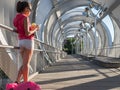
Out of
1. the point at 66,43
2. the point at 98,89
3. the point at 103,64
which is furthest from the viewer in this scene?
the point at 66,43

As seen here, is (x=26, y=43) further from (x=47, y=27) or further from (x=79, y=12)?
(x=79, y=12)

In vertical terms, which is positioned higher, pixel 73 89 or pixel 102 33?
pixel 102 33

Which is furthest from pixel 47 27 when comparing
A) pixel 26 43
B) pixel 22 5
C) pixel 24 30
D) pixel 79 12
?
pixel 22 5

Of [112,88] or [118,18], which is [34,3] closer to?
[112,88]

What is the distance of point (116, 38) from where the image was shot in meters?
34.0

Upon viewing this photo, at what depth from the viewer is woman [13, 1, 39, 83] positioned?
239 inches

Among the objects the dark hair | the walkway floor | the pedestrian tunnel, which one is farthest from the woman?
the walkway floor

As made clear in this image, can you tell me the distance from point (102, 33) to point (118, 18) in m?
17.4

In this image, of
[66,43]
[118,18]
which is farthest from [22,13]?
[66,43]

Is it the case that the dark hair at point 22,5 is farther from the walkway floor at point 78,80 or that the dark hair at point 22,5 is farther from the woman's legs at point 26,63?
the walkway floor at point 78,80

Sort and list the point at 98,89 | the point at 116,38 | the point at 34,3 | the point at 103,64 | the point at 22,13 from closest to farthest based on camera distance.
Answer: the point at 22,13, the point at 98,89, the point at 34,3, the point at 103,64, the point at 116,38

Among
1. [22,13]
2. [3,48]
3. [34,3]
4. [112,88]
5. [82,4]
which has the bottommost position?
[112,88]

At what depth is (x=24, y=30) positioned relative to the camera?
20.3ft

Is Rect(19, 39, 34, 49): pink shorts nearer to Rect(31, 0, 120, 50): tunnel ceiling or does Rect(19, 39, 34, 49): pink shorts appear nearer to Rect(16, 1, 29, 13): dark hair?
Rect(16, 1, 29, 13): dark hair
